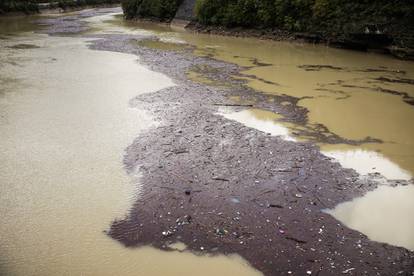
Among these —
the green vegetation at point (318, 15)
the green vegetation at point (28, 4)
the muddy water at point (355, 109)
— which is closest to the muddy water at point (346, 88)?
the muddy water at point (355, 109)

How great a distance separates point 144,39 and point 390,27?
43.3 ft

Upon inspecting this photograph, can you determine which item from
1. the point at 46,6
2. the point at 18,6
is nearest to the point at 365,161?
the point at 18,6

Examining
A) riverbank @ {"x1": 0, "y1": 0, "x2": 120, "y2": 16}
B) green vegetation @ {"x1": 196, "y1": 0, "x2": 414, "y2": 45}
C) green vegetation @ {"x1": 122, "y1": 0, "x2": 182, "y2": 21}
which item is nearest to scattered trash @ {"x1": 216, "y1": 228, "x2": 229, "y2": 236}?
green vegetation @ {"x1": 196, "y1": 0, "x2": 414, "y2": 45}

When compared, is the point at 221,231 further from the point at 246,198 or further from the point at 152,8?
the point at 152,8

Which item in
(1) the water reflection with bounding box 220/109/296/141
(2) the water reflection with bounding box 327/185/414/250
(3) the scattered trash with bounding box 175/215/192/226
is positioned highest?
(1) the water reflection with bounding box 220/109/296/141

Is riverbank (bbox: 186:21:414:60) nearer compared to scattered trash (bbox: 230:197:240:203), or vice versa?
scattered trash (bbox: 230:197:240:203)

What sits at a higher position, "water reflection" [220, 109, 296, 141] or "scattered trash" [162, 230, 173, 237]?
"water reflection" [220, 109, 296, 141]

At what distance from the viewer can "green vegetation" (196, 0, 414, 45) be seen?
18.0 m

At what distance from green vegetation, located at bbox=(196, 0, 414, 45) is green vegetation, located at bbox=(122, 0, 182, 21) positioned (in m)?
4.44

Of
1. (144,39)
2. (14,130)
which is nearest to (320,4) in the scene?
(144,39)

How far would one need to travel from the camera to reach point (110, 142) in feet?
25.8

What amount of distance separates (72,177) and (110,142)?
153 centimetres

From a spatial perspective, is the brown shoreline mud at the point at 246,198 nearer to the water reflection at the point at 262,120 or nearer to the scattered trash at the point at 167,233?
the scattered trash at the point at 167,233

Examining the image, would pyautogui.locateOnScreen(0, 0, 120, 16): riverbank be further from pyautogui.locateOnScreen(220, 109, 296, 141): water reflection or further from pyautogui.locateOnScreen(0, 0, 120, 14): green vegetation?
pyautogui.locateOnScreen(220, 109, 296, 141): water reflection
